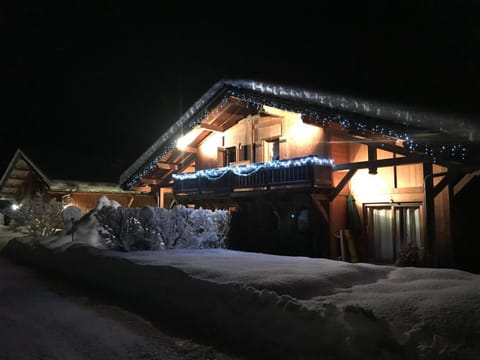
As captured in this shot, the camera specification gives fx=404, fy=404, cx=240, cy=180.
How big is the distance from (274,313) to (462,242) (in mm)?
9717

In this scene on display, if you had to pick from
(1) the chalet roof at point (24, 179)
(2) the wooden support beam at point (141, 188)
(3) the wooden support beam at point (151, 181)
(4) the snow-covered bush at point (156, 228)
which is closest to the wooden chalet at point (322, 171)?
(3) the wooden support beam at point (151, 181)

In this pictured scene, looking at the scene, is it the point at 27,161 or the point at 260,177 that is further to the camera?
the point at 27,161

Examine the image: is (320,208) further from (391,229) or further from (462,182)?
(462,182)

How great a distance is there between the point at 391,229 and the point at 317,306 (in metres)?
10.3

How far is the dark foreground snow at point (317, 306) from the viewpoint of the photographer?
→ 169 inches

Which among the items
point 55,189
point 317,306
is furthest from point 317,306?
point 55,189

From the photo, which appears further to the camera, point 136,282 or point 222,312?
point 136,282

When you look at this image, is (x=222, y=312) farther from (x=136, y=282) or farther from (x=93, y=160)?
(x=93, y=160)

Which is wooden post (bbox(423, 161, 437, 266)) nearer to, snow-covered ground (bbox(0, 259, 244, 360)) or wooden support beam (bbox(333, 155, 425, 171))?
wooden support beam (bbox(333, 155, 425, 171))

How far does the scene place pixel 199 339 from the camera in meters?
6.02

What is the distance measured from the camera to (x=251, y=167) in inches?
→ 677

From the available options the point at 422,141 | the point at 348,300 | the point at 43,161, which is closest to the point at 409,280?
the point at 348,300

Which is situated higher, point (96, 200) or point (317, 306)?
point (96, 200)

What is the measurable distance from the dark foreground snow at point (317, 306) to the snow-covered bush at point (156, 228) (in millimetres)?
3313
